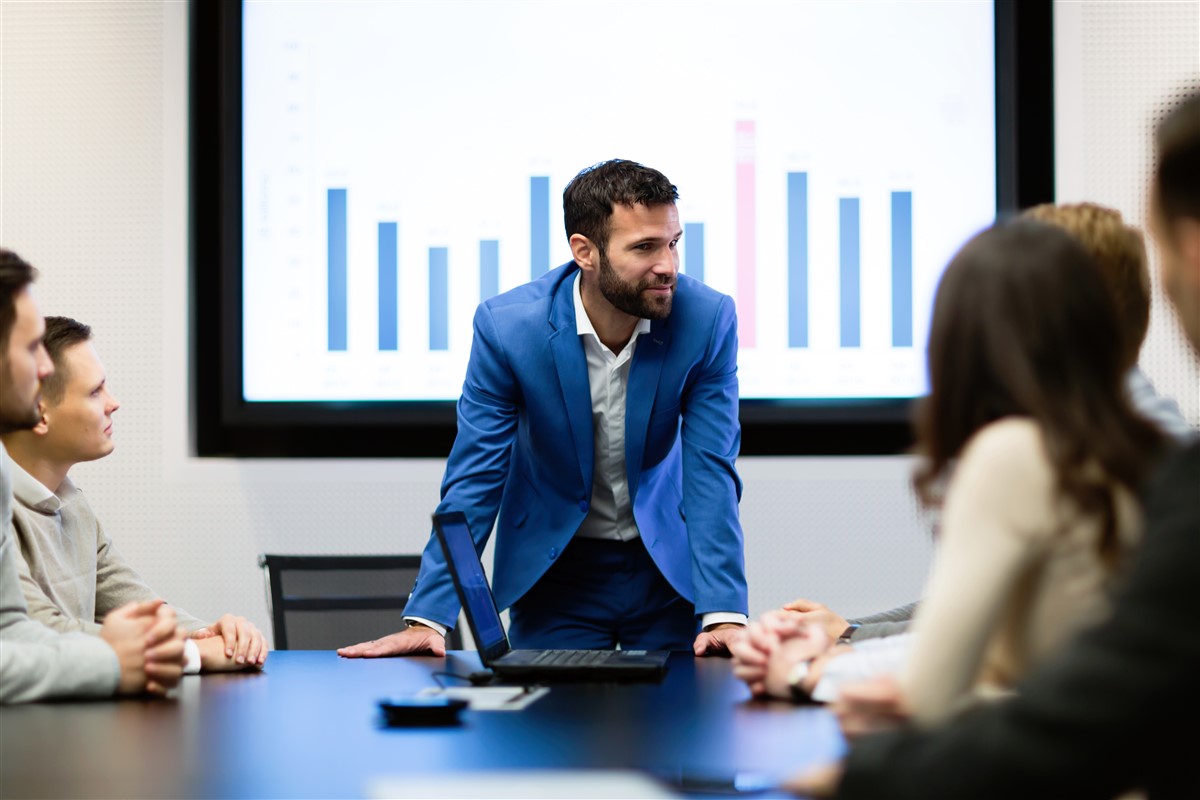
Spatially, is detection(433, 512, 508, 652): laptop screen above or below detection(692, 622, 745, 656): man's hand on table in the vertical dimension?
above

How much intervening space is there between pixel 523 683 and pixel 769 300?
206 cm

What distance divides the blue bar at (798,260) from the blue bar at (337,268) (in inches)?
52.4

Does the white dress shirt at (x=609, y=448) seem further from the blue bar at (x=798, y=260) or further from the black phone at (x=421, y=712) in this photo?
the black phone at (x=421, y=712)

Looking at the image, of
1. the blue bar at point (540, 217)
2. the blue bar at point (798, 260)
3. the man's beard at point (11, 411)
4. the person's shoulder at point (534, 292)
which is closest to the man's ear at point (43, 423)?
the man's beard at point (11, 411)

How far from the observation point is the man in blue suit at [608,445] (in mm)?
2535

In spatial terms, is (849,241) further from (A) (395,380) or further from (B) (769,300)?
(A) (395,380)

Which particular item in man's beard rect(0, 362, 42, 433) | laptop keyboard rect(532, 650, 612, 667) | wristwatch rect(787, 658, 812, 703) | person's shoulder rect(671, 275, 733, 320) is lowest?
laptop keyboard rect(532, 650, 612, 667)

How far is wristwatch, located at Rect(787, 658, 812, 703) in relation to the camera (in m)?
1.59

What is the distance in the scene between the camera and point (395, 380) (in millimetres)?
3588

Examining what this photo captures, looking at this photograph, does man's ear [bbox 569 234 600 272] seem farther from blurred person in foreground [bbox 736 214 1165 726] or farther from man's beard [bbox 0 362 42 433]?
blurred person in foreground [bbox 736 214 1165 726]

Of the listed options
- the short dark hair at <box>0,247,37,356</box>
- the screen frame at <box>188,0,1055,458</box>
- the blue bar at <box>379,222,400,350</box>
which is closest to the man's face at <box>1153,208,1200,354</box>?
the short dark hair at <box>0,247,37,356</box>

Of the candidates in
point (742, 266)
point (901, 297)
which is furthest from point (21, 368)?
point (901, 297)

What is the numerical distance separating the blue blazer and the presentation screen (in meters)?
0.94

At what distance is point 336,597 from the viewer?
290cm
